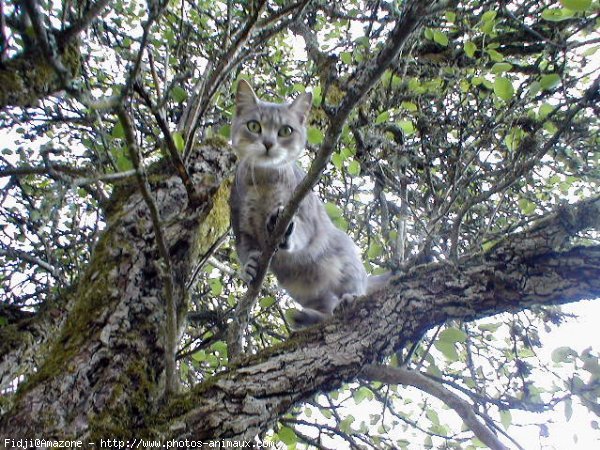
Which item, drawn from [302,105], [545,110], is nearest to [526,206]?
[545,110]

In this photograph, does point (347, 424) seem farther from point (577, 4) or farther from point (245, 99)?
point (577, 4)

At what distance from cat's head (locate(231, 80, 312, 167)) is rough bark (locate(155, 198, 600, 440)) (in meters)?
1.68

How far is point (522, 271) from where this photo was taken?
8.10ft

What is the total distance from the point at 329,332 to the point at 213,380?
2.12 ft

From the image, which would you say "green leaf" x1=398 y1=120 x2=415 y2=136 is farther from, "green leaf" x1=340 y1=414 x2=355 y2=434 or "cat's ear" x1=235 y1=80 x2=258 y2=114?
"green leaf" x1=340 y1=414 x2=355 y2=434

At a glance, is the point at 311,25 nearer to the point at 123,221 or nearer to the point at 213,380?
the point at 123,221

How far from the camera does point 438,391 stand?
99.8 inches

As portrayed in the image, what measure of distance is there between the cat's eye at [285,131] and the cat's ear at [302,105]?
0.52 feet

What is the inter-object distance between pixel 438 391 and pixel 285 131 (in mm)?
2396

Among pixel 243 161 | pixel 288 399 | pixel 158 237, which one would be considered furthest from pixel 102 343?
pixel 243 161

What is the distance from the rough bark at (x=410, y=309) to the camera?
2.20 m

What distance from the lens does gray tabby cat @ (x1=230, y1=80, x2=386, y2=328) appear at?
3908 mm

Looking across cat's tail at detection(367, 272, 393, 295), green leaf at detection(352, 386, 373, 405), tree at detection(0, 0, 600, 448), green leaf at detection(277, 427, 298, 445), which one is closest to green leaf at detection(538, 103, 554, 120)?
tree at detection(0, 0, 600, 448)

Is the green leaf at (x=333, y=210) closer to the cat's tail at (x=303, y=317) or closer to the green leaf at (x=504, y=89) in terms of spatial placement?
the cat's tail at (x=303, y=317)
